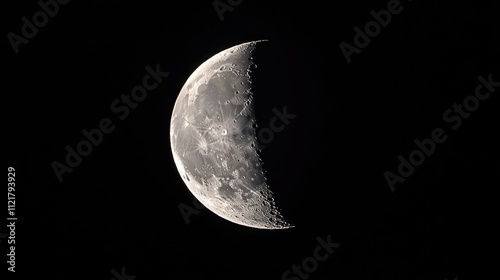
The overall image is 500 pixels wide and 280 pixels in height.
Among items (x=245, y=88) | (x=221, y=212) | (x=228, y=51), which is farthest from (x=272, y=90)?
(x=221, y=212)

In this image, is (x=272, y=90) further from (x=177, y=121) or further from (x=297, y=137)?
(x=177, y=121)

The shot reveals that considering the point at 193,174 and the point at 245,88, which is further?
the point at 193,174

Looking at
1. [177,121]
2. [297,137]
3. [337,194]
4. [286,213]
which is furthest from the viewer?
[177,121]

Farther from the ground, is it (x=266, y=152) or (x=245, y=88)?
(x=245, y=88)

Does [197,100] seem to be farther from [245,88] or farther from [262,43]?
[262,43]

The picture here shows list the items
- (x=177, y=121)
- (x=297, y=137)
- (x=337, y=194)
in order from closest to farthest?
1. (x=297, y=137)
2. (x=337, y=194)
3. (x=177, y=121)

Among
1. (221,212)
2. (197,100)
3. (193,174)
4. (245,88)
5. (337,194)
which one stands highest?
(197,100)
